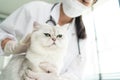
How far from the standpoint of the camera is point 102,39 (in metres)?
2.98

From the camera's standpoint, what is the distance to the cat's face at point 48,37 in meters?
0.76

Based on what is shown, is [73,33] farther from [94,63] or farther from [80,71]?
[94,63]

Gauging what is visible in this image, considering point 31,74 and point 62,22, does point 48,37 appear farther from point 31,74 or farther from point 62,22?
point 62,22

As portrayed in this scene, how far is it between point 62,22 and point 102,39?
1920mm

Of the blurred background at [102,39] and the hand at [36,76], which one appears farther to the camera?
the blurred background at [102,39]

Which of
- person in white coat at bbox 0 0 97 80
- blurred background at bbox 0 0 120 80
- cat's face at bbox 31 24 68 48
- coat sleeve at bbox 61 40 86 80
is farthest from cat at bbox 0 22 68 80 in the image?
blurred background at bbox 0 0 120 80

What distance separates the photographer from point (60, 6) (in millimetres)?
1293

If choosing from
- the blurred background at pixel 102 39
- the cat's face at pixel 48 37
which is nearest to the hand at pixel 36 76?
the cat's face at pixel 48 37

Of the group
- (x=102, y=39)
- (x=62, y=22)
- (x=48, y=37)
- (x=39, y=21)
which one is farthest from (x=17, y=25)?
(x=102, y=39)

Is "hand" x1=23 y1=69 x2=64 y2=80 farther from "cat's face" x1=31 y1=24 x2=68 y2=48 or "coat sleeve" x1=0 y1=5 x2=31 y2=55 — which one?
"coat sleeve" x1=0 y1=5 x2=31 y2=55

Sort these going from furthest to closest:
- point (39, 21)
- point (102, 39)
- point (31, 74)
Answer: point (102, 39) → point (39, 21) → point (31, 74)

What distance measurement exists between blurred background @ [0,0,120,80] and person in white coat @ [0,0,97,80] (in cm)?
133

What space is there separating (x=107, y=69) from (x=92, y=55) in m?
0.32

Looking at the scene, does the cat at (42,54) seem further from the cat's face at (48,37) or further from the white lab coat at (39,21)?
the white lab coat at (39,21)
